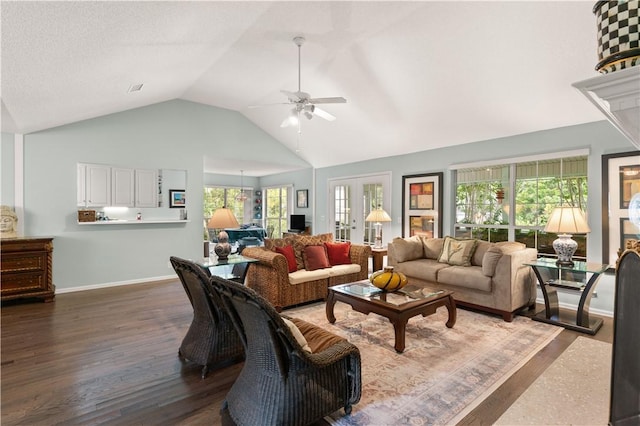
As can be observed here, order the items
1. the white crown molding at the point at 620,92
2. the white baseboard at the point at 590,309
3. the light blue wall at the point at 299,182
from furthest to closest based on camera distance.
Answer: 1. the light blue wall at the point at 299,182
2. the white baseboard at the point at 590,309
3. the white crown molding at the point at 620,92

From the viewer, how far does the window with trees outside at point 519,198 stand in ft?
14.4

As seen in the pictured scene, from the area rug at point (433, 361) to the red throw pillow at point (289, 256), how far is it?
1.99 ft

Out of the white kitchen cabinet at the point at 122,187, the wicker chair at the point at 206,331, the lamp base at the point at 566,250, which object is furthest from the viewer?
the white kitchen cabinet at the point at 122,187

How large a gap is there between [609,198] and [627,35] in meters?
3.90

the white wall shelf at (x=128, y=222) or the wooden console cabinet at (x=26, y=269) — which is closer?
the wooden console cabinet at (x=26, y=269)

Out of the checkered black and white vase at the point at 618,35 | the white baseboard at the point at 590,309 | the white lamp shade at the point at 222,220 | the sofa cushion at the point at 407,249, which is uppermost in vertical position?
the checkered black and white vase at the point at 618,35

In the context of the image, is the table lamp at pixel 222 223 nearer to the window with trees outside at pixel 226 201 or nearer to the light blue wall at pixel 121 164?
the light blue wall at pixel 121 164

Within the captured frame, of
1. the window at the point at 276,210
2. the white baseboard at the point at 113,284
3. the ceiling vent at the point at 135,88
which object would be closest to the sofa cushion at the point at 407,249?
the white baseboard at the point at 113,284

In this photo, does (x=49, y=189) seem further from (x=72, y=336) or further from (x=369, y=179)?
(x=369, y=179)

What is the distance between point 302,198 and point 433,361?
656cm

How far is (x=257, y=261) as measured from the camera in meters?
4.23

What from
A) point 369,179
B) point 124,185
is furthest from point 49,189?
point 369,179

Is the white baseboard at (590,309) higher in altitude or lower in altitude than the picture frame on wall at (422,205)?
lower

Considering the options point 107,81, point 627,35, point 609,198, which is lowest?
point 609,198
